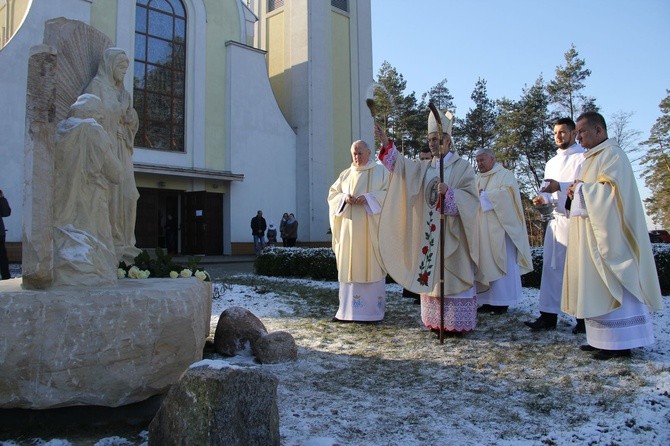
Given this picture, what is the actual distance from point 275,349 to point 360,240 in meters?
2.47

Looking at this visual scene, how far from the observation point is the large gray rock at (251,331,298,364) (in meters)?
4.50

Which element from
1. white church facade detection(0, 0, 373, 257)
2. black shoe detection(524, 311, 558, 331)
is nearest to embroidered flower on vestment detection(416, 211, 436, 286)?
black shoe detection(524, 311, 558, 331)

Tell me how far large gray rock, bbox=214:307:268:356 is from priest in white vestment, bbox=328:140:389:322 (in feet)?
5.95

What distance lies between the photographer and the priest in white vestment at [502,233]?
670cm

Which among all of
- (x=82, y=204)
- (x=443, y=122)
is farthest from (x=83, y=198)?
(x=443, y=122)

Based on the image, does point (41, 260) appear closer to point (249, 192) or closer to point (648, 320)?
point (648, 320)

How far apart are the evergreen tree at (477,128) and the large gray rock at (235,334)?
34.3m

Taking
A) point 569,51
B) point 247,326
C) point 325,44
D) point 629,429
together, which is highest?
point 569,51

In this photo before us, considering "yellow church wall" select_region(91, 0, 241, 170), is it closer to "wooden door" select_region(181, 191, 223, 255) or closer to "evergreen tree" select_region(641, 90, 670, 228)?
"wooden door" select_region(181, 191, 223, 255)

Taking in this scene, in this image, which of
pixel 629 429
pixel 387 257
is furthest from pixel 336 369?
pixel 629 429

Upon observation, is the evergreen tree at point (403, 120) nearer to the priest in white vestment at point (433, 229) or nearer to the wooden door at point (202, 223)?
the wooden door at point (202, 223)

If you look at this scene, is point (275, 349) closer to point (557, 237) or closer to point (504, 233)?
point (557, 237)

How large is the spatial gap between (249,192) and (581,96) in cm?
2223

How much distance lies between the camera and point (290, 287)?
33.2 ft
